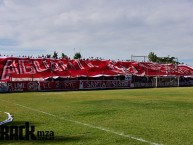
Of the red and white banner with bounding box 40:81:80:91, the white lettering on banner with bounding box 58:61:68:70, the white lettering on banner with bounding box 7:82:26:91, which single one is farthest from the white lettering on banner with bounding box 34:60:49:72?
the white lettering on banner with bounding box 7:82:26:91

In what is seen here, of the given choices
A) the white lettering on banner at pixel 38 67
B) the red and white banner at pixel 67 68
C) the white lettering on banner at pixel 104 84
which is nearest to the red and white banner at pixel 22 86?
the red and white banner at pixel 67 68

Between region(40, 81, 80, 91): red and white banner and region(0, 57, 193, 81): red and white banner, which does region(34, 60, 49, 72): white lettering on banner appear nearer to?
region(0, 57, 193, 81): red and white banner

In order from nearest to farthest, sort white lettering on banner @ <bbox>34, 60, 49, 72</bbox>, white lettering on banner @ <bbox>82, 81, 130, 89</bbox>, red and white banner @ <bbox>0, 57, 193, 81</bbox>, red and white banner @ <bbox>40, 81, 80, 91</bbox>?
red and white banner @ <bbox>40, 81, 80, 91</bbox> < white lettering on banner @ <bbox>82, 81, 130, 89</bbox> < red and white banner @ <bbox>0, 57, 193, 81</bbox> < white lettering on banner @ <bbox>34, 60, 49, 72</bbox>

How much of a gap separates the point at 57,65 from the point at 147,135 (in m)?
56.9

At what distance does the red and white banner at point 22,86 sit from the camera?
5119cm

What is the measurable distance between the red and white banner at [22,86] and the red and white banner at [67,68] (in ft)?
13.9

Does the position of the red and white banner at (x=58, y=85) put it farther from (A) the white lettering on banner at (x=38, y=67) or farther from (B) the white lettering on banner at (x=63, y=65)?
(B) the white lettering on banner at (x=63, y=65)

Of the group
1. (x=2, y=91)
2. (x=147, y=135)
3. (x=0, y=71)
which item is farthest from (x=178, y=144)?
(x=0, y=71)

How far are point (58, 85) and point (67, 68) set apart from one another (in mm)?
10969

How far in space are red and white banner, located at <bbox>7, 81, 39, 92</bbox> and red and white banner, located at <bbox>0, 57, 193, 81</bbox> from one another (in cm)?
423

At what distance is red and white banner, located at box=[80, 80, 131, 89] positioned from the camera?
2331 inches

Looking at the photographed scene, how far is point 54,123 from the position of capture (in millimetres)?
13914

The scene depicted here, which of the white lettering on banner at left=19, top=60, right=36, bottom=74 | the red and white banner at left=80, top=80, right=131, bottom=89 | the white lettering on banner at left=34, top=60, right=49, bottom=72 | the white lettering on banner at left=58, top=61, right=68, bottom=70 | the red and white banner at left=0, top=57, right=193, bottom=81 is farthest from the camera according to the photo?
the white lettering on banner at left=58, top=61, right=68, bottom=70

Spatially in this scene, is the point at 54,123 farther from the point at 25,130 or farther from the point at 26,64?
the point at 26,64
